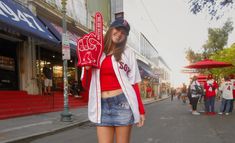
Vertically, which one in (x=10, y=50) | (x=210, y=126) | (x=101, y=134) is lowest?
(x=210, y=126)

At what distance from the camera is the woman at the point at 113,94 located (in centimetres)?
375

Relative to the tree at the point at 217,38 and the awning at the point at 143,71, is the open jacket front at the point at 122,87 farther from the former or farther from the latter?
the tree at the point at 217,38

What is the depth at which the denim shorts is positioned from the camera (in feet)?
12.3

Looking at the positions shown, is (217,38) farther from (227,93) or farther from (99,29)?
(99,29)

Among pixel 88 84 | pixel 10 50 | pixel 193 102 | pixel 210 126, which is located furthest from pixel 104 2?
pixel 88 84

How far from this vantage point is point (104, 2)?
114ft

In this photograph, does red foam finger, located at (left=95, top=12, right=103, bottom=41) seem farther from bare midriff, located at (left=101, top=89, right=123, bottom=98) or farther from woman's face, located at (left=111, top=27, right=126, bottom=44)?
bare midriff, located at (left=101, top=89, right=123, bottom=98)

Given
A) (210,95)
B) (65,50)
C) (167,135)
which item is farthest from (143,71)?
(167,135)

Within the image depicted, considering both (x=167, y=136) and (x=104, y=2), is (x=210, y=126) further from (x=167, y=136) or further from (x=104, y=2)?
(x=104, y=2)

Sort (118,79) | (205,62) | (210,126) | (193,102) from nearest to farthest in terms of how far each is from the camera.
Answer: (118,79) < (210,126) < (193,102) < (205,62)

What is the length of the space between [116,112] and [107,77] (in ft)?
1.12

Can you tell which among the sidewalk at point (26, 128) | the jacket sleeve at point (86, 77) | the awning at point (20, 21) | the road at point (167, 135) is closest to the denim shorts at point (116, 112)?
the jacket sleeve at point (86, 77)

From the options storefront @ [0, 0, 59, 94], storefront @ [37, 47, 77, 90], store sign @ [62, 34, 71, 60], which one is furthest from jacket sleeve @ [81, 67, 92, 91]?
storefront @ [37, 47, 77, 90]

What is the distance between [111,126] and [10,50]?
1574 cm
